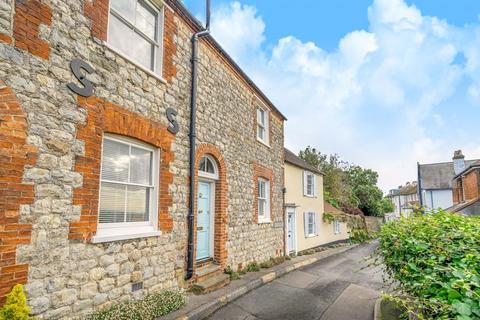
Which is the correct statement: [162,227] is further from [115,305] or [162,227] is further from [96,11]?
[96,11]

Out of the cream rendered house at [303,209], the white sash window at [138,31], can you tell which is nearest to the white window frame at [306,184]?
the cream rendered house at [303,209]

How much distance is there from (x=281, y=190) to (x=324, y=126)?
33.1 ft

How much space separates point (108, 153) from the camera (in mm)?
4469

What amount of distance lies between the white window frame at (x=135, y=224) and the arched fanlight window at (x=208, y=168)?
1.78 meters

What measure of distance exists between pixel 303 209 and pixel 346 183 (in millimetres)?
15091

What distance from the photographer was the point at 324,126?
20000 millimetres

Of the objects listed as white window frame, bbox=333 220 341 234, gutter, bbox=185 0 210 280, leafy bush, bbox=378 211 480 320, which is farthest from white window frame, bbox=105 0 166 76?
white window frame, bbox=333 220 341 234

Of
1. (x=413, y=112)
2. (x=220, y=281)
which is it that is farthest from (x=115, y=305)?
(x=413, y=112)

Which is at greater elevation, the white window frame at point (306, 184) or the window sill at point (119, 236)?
the white window frame at point (306, 184)

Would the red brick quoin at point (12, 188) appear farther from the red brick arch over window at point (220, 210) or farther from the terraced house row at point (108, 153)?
the red brick arch over window at point (220, 210)

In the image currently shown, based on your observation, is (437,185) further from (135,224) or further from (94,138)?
(94,138)

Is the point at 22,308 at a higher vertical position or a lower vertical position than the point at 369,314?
higher

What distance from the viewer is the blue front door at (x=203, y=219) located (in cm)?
700

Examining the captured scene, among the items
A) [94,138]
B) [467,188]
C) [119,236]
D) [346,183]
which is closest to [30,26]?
[94,138]
